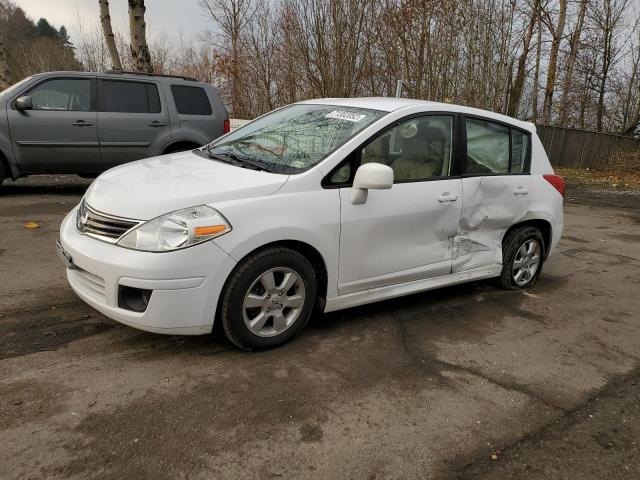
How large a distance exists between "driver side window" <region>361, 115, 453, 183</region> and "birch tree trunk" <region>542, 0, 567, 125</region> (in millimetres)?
18262

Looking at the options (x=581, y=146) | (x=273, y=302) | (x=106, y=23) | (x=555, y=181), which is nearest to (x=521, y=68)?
(x=581, y=146)

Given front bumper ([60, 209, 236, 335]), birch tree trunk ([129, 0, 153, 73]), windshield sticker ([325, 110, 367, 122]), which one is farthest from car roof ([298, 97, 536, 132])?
birch tree trunk ([129, 0, 153, 73])

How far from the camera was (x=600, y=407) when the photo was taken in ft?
9.73

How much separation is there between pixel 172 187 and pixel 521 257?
10.8 ft

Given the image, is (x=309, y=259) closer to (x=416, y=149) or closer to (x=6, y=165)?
(x=416, y=149)

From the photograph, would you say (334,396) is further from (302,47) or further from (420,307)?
(302,47)

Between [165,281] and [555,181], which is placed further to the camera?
[555,181]

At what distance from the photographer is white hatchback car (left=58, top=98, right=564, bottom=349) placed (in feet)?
9.71

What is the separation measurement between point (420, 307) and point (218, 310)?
1.88m

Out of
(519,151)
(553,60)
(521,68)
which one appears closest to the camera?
(519,151)

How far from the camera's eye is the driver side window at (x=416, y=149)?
12.2 feet

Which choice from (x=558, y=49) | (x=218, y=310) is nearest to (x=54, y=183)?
(x=218, y=310)

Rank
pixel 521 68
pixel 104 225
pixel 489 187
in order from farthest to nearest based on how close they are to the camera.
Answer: pixel 521 68
pixel 489 187
pixel 104 225

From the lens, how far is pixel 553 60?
19781mm
